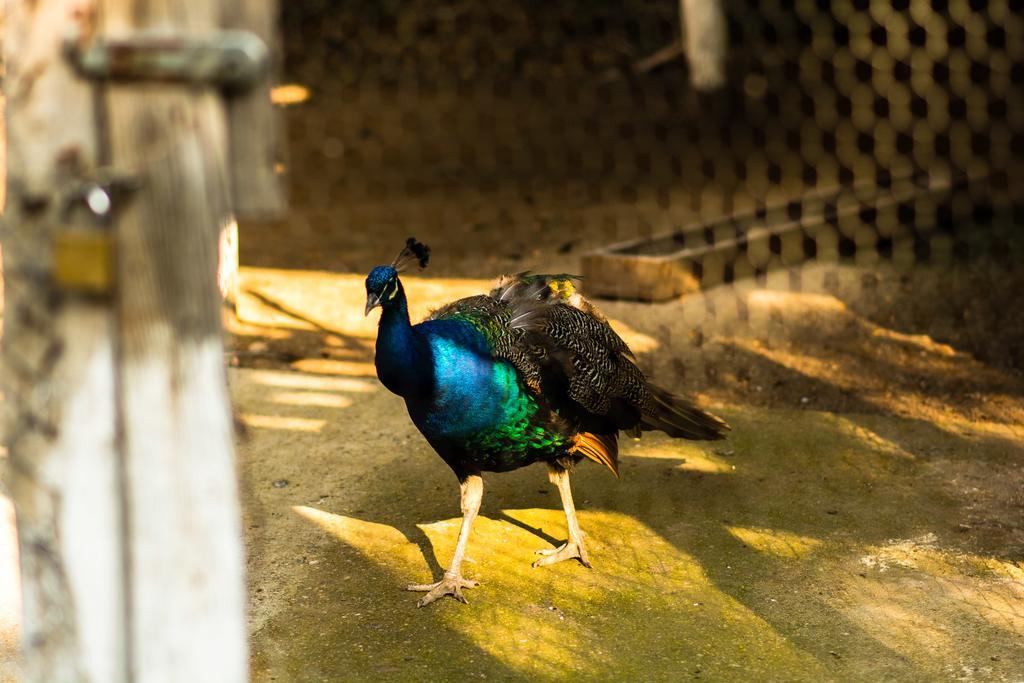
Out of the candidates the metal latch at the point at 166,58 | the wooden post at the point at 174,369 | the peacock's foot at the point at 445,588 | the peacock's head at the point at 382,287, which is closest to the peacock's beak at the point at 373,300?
the peacock's head at the point at 382,287

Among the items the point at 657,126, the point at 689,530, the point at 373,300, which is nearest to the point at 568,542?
the point at 689,530

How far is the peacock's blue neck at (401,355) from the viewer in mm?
3445

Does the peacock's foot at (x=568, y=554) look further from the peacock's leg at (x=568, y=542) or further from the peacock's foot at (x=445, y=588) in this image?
the peacock's foot at (x=445, y=588)

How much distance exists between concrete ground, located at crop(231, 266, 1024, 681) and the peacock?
0.66ft

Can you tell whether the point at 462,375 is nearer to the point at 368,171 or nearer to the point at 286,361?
the point at 286,361

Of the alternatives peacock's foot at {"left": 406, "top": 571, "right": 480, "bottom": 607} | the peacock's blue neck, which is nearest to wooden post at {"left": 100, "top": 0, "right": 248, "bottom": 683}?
the peacock's blue neck

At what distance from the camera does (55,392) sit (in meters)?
1.74

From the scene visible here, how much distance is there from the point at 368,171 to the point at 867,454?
18.9 ft

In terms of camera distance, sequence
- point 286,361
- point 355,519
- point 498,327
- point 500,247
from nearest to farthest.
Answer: point 498,327, point 355,519, point 286,361, point 500,247

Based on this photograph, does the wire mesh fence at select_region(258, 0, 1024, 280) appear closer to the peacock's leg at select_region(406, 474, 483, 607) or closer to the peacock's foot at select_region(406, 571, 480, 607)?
the peacock's leg at select_region(406, 474, 483, 607)

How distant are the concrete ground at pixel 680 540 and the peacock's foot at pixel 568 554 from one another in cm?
4

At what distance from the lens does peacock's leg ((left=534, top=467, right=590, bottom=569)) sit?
152 inches

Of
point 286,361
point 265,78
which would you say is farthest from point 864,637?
point 286,361

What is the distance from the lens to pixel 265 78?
1.71m
